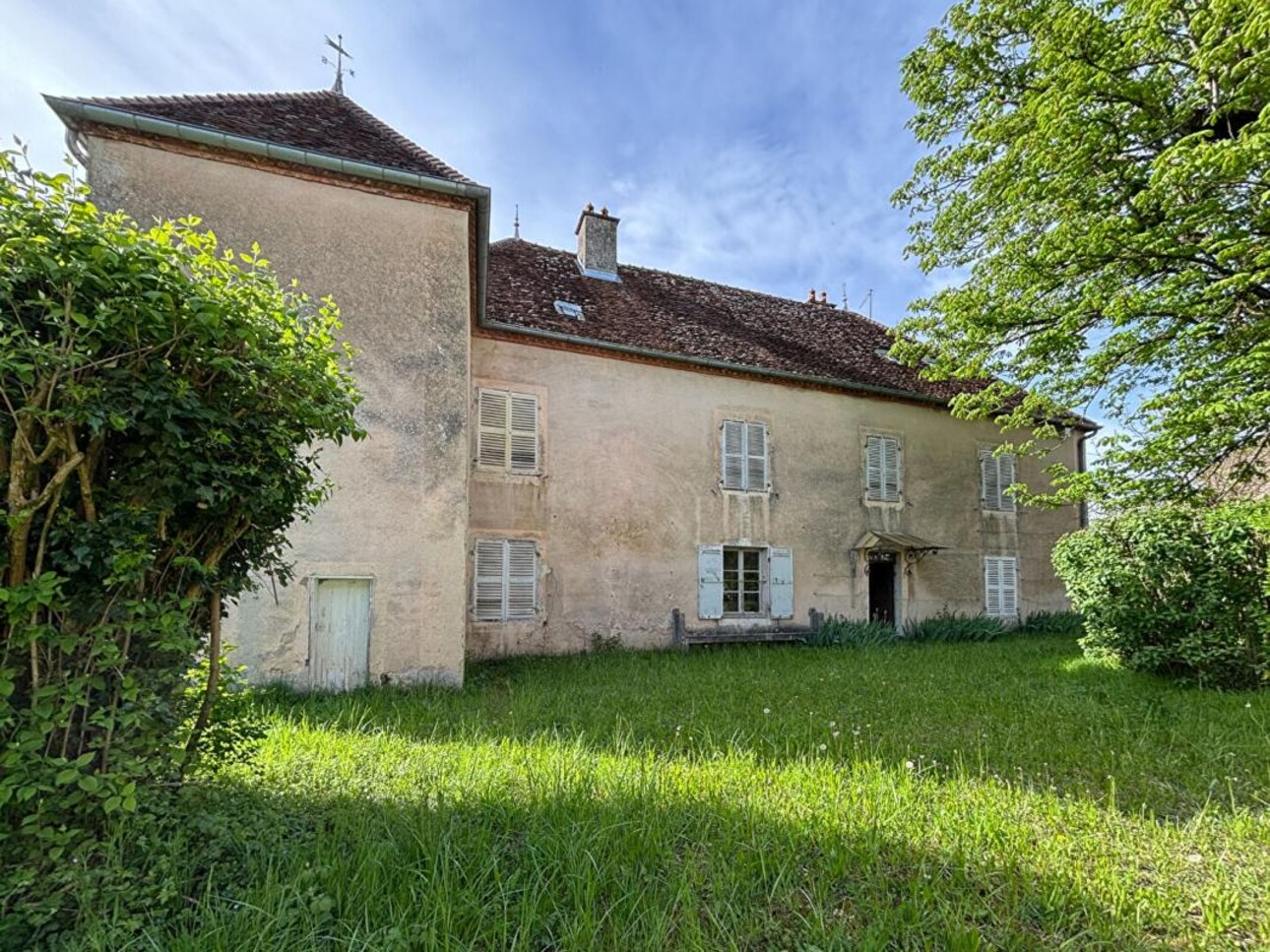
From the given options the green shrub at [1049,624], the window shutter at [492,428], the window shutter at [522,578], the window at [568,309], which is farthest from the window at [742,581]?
the green shrub at [1049,624]

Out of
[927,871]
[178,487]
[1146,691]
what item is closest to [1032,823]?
[927,871]

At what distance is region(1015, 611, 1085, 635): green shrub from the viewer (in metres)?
13.0

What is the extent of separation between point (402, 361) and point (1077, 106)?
25.7 ft

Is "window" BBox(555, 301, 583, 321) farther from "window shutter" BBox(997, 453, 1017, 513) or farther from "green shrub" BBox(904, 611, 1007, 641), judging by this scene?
"window shutter" BBox(997, 453, 1017, 513)

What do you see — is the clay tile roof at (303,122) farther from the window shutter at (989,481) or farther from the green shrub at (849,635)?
the window shutter at (989,481)

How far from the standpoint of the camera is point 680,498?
1081cm

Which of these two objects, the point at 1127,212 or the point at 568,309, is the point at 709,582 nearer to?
the point at 568,309

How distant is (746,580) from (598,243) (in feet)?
24.8

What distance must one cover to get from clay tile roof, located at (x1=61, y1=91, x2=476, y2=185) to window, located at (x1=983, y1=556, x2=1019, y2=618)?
1284 cm

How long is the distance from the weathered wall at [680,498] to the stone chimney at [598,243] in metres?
3.05

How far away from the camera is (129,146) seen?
635 cm

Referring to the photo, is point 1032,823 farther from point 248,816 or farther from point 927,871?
point 248,816

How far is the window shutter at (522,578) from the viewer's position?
9.46 meters

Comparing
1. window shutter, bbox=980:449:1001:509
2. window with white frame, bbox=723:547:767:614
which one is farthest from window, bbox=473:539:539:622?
window shutter, bbox=980:449:1001:509
